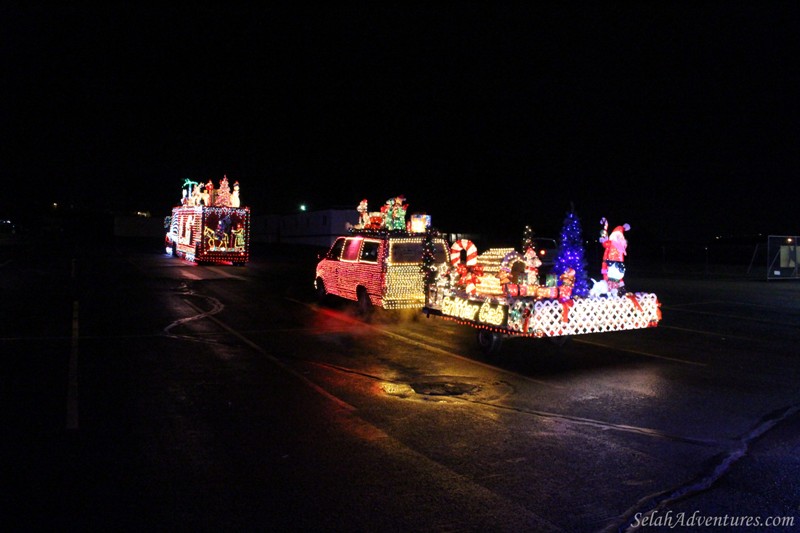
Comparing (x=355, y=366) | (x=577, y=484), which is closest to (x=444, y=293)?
(x=355, y=366)

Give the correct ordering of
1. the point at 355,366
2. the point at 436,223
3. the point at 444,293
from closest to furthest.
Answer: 1. the point at 355,366
2. the point at 444,293
3. the point at 436,223

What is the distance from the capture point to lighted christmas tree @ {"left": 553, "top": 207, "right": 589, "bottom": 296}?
10.9m

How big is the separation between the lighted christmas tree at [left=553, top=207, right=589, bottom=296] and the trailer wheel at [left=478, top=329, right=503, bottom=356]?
4.85ft

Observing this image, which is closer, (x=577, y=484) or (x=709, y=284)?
(x=577, y=484)

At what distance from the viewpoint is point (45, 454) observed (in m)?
5.92

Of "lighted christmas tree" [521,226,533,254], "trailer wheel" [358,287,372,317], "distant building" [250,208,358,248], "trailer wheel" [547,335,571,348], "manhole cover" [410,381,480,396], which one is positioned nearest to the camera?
"manhole cover" [410,381,480,396]

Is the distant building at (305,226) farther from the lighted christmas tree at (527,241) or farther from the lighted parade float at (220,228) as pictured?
the lighted christmas tree at (527,241)

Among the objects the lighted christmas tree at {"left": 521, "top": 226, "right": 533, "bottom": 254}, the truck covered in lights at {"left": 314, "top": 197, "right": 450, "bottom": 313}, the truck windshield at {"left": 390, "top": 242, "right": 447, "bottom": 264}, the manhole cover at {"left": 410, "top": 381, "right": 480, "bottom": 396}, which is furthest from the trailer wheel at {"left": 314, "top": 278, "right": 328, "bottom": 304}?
the manhole cover at {"left": 410, "top": 381, "right": 480, "bottom": 396}

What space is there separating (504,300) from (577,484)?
517 cm

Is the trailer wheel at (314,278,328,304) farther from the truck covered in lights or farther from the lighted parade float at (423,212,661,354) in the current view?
the lighted parade float at (423,212,661,354)

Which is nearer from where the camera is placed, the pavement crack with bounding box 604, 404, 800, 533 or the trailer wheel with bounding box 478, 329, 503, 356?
the pavement crack with bounding box 604, 404, 800, 533

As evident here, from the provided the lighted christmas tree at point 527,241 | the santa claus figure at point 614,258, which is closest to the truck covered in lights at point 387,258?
the lighted christmas tree at point 527,241

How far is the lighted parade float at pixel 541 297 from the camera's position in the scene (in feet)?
32.9

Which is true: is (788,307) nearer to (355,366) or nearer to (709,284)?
(709,284)
